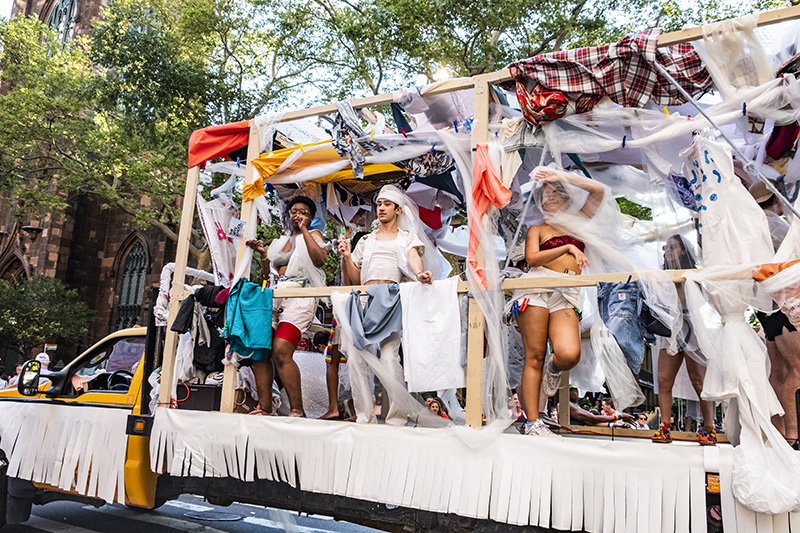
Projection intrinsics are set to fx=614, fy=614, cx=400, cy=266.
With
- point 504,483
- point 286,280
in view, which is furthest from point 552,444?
point 286,280

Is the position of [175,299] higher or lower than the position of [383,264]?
lower

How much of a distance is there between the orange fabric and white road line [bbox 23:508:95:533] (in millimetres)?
6005

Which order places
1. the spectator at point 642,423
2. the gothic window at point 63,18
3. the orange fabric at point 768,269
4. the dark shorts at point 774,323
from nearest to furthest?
the orange fabric at point 768,269
the dark shorts at point 774,323
the spectator at point 642,423
the gothic window at point 63,18

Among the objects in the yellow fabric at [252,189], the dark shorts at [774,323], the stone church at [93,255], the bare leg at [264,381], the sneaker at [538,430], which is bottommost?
the sneaker at [538,430]

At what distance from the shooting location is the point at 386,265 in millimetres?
4258

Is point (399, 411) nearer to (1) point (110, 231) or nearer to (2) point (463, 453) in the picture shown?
(2) point (463, 453)

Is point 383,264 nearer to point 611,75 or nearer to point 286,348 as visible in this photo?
point 286,348

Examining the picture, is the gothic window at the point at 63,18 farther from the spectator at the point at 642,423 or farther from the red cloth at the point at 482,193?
the spectator at the point at 642,423

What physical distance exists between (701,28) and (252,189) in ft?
9.65

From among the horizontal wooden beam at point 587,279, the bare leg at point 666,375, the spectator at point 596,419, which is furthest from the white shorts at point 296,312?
the spectator at point 596,419

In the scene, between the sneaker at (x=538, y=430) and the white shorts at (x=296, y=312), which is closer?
the sneaker at (x=538, y=430)

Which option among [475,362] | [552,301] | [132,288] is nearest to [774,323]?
[552,301]

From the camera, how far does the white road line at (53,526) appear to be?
577cm

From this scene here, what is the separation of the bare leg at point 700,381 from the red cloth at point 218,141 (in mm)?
3481
